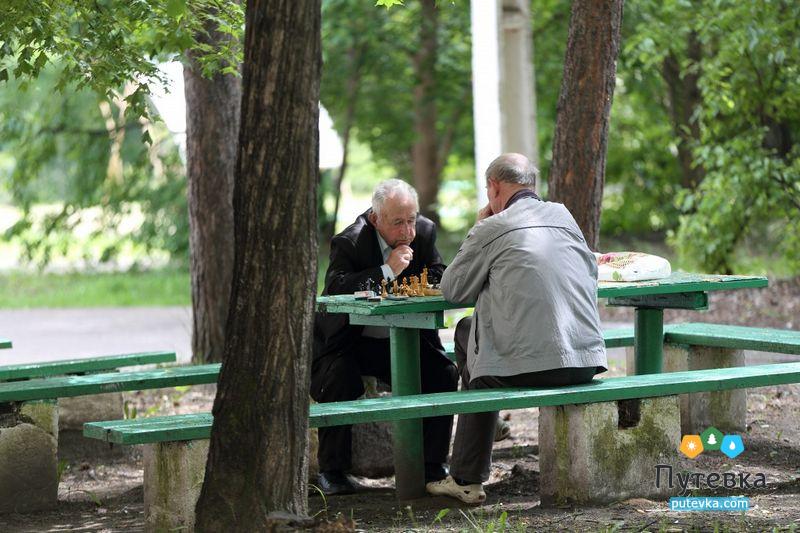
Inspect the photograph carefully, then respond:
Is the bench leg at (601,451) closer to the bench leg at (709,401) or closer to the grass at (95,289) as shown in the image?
the bench leg at (709,401)

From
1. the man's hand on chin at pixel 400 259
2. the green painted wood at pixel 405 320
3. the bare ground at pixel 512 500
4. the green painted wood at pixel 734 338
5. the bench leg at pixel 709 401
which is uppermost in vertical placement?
the man's hand on chin at pixel 400 259

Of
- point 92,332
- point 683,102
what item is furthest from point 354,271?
point 683,102

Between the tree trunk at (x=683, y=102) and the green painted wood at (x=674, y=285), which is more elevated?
the tree trunk at (x=683, y=102)

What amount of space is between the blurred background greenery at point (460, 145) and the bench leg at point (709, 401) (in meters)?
5.73

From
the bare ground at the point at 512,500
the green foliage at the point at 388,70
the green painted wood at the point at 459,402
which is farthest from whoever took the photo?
the green foliage at the point at 388,70

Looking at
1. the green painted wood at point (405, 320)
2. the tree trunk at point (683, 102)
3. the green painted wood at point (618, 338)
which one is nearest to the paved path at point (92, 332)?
the green painted wood at point (618, 338)

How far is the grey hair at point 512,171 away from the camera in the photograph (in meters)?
5.65

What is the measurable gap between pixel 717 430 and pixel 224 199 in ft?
14.0

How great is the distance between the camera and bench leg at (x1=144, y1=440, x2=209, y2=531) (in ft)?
15.7

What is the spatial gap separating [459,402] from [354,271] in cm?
141

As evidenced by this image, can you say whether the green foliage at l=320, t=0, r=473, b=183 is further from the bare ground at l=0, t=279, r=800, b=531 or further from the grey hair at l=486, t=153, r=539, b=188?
the grey hair at l=486, t=153, r=539, b=188

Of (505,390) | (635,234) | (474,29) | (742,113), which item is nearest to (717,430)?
(505,390)

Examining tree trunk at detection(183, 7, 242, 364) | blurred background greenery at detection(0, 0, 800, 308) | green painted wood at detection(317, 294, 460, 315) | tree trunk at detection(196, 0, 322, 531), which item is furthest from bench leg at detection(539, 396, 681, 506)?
blurred background greenery at detection(0, 0, 800, 308)

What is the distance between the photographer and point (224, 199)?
9555 mm
